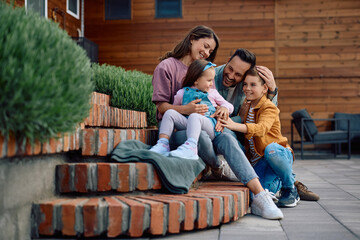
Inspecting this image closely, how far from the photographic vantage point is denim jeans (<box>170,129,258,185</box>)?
8.80 ft

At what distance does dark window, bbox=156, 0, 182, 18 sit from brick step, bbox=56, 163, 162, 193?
8.30 m

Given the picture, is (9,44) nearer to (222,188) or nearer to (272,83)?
(222,188)

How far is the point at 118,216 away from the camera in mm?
2078

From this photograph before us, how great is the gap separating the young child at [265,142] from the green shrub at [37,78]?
1.31m

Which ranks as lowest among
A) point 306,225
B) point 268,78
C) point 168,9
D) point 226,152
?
point 306,225

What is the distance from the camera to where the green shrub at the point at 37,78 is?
5.68 ft

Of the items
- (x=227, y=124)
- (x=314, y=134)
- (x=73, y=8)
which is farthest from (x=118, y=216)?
(x=73, y=8)

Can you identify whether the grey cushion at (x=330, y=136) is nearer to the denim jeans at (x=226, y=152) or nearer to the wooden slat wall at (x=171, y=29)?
the wooden slat wall at (x=171, y=29)

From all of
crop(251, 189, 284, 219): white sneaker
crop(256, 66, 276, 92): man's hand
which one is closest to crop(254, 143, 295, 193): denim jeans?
crop(251, 189, 284, 219): white sneaker

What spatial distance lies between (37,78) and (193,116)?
132 centimetres

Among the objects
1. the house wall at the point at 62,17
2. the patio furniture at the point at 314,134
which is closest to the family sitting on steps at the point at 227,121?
the house wall at the point at 62,17

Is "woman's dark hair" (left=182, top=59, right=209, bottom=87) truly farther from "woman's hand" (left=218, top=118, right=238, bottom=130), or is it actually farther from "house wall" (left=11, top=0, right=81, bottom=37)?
"house wall" (left=11, top=0, right=81, bottom=37)

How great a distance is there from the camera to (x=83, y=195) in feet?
7.68

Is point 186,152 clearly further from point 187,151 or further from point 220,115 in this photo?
point 220,115
